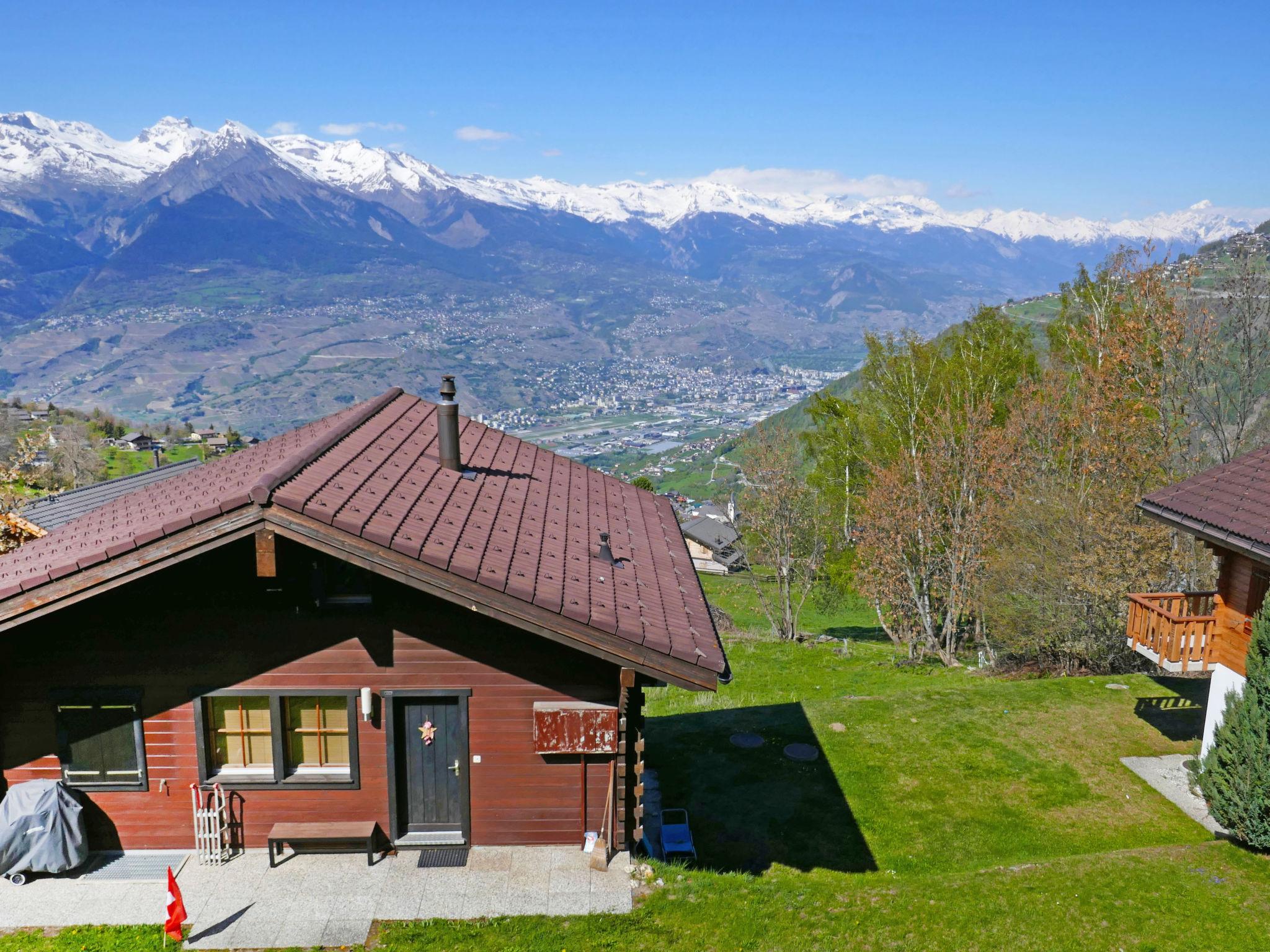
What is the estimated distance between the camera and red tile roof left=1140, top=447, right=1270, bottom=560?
12367 mm

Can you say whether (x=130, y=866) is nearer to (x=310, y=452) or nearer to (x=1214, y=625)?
(x=310, y=452)

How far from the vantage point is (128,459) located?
2872 inches

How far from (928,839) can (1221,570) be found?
678cm

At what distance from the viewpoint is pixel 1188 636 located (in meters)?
14.2

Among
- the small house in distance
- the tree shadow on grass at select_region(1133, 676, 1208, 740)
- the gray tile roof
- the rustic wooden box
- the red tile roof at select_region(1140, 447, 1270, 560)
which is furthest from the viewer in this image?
the gray tile roof

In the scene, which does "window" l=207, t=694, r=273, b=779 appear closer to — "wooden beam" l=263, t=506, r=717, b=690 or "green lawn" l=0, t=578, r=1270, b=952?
"green lawn" l=0, t=578, r=1270, b=952

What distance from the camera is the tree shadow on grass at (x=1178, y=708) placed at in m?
16.7

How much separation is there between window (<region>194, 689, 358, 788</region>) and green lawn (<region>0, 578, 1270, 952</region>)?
195 centimetres

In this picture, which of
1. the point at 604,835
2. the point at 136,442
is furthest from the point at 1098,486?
the point at 136,442

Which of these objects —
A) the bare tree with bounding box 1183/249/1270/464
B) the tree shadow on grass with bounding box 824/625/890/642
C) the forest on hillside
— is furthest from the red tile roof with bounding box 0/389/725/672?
the tree shadow on grass with bounding box 824/625/890/642

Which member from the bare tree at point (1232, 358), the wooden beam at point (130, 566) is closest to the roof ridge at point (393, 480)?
the wooden beam at point (130, 566)

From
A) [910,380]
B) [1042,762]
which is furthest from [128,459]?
[1042,762]

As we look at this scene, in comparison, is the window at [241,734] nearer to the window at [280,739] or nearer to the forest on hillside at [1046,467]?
the window at [280,739]

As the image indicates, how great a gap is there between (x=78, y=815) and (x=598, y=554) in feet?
23.9
